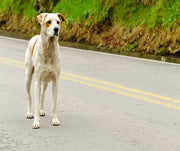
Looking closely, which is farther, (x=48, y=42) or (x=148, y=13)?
(x=148, y=13)

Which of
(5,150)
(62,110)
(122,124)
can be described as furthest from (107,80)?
(5,150)

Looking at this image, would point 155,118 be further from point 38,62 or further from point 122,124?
point 38,62

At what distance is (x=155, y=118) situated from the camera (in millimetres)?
7625

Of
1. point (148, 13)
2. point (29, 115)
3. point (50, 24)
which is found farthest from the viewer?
point (148, 13)

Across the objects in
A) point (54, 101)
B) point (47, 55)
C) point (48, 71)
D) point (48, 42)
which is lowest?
point (54, 101)

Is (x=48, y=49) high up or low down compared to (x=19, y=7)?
down

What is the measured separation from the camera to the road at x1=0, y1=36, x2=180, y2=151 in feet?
21.0

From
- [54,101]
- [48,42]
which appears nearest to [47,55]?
[48,42]

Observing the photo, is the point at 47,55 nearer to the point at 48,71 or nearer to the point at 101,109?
the point at 48,71

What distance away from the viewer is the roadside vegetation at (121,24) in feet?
50.9

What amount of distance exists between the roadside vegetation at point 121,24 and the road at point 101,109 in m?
2.43

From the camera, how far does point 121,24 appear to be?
1742 centimetres

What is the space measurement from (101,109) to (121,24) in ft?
31.4

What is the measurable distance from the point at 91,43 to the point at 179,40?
3.95 metres
